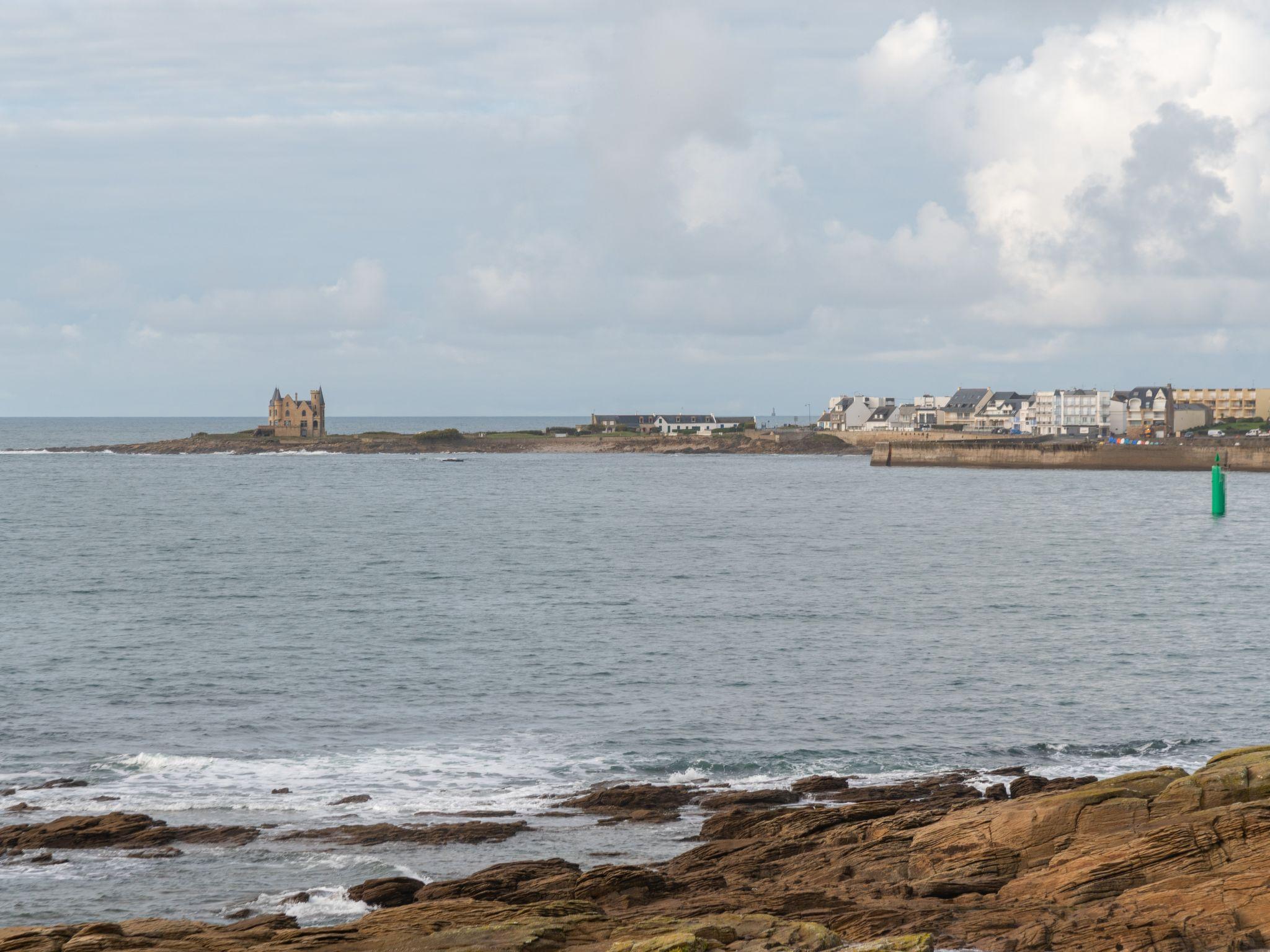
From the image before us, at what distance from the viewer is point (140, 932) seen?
54.6 ft

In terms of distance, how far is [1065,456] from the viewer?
177 metres

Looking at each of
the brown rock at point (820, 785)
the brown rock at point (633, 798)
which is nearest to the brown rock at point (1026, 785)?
the brown rock at point (820, 785)

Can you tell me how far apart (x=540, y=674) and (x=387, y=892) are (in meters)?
19.3

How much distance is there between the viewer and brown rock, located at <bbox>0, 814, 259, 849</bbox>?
74.4ft

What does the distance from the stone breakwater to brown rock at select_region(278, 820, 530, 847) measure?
0.32 meters

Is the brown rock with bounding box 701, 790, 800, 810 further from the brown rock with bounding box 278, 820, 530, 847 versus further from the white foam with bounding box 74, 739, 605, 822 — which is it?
the brown rock with bounding box 278, 820, 530, 847

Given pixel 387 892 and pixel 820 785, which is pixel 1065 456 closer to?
pixel 820 785

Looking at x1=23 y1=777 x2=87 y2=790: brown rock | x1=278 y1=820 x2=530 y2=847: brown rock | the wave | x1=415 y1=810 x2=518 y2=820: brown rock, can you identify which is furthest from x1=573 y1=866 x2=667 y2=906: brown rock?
x1=23 y1=777 x2=87 y2=790: brown rock

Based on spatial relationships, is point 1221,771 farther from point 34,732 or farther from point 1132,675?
point 34,732

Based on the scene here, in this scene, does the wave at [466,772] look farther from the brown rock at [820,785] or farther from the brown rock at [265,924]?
the brown rock at [265,924]

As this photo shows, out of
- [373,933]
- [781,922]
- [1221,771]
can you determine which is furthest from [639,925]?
[1221,771]

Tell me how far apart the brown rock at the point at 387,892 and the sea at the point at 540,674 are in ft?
0.97

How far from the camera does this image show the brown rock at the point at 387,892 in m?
19.6

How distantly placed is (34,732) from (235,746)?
5.68 meters
